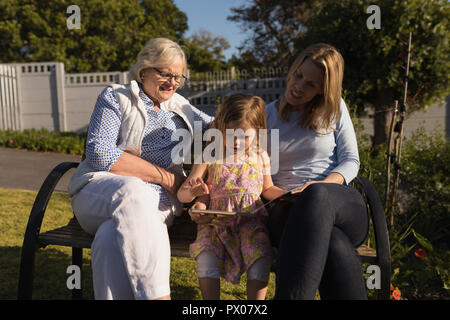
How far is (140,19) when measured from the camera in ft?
59.6

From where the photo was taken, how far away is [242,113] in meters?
1.89

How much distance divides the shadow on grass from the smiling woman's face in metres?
1.36

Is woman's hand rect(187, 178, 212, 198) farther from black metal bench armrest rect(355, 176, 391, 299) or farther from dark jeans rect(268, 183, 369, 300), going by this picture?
black metal bench armrest rect(355, 176, 391, 299)

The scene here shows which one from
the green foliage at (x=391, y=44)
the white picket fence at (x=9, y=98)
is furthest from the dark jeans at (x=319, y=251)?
the white picket fence at (x=9, y=98)

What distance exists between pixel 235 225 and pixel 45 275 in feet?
5.45

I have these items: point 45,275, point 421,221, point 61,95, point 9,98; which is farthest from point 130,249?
point 9,98

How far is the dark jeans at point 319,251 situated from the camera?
1441 millimetres

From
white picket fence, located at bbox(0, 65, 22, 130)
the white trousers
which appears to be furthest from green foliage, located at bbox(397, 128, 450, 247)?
white picket fence, located at bbox(0, 65, 22, 130)

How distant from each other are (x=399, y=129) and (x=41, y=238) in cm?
255

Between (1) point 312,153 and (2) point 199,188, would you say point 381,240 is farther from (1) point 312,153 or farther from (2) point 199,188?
(2) point 199,188

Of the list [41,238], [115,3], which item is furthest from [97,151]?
[115,3]

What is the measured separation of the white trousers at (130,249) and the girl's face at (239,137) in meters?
0.49
